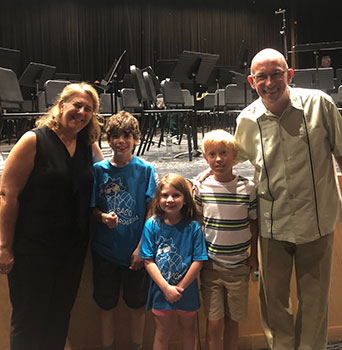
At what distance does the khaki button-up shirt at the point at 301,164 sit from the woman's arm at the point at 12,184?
0.89m

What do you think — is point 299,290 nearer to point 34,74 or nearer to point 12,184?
point 12,184

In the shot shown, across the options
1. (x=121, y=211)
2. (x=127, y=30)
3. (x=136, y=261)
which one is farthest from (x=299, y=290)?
(x=127, y=30)

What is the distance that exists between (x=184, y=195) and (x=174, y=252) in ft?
0.77

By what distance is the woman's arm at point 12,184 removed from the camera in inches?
58.1

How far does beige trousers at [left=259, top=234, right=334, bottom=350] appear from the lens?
1633mm

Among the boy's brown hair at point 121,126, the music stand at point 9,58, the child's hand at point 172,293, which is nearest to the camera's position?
the child's hand at point 172,293

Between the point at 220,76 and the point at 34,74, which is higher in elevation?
the point at 220,76

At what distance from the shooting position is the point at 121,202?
1745 millimetres

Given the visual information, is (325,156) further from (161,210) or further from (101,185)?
(101,185)

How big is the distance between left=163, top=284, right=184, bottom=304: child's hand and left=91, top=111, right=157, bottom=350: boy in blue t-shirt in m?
0.21

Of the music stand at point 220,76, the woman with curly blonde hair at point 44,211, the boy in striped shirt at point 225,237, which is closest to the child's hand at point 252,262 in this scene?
the boy in striped shirt at point 225,237

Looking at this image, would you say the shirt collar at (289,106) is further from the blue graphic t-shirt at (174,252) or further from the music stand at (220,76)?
the music stand at (220,76)

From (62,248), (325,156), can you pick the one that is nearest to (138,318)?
(62,248)

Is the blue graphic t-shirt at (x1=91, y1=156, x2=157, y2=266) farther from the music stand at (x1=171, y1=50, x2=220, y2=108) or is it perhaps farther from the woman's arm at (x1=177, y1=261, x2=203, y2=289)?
the music stand at (x1=171, y1=50, x2=220, y2=108)
